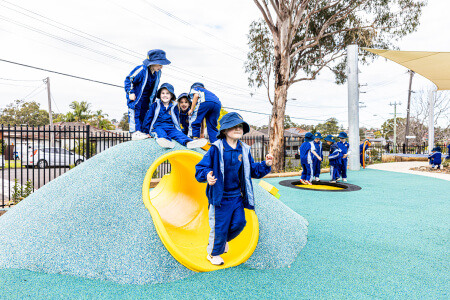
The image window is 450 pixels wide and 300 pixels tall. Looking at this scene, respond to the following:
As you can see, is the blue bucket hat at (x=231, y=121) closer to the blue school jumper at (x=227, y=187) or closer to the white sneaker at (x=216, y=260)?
the blue school jumper at (x=227, y=187)

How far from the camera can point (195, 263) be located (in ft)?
9.63

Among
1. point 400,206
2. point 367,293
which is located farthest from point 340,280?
point 400,206

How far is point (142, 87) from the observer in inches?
161

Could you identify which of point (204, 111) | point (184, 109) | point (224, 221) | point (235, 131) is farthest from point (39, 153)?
point (235, 131)

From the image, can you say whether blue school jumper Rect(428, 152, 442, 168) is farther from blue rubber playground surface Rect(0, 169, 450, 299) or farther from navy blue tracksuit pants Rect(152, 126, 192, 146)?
navy blue tracksuit pants Rect(152, 126, 192, 146)

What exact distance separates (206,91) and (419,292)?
3736mm

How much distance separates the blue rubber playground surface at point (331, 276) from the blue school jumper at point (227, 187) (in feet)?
1.46

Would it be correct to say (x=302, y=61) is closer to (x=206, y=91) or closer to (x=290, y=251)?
(x=206, y=91)

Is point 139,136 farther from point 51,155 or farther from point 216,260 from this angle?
point 51,155

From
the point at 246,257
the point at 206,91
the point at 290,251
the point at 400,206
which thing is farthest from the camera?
the point at 400,206

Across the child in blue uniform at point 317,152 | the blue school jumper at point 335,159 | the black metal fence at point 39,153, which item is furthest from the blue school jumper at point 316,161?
the black metal fence at point 39,153

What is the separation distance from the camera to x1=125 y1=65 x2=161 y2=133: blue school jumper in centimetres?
405

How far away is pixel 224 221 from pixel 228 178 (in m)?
0.45

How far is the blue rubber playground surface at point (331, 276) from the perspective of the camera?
2.52 m
